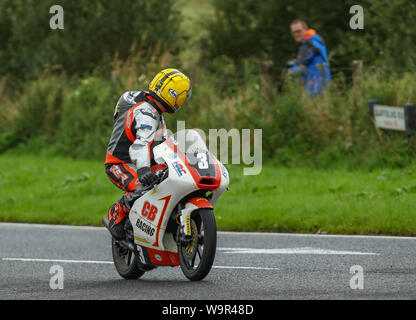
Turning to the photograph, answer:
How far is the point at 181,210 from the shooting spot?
27.9ft

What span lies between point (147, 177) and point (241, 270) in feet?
5.37

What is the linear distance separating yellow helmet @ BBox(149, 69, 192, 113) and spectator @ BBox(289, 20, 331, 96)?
8.94m

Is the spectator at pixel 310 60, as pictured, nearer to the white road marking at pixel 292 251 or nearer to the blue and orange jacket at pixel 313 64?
the blue and orange jacket at pixel 313 64

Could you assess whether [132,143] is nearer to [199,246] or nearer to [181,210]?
[181,210]

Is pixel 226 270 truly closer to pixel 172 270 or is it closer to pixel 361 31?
pixel 172 270

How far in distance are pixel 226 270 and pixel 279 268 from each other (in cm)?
50

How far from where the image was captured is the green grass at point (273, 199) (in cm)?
1295

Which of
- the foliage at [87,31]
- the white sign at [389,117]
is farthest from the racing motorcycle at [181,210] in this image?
the foliage at [87,31]

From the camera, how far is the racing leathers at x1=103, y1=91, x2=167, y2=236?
8.66 meters

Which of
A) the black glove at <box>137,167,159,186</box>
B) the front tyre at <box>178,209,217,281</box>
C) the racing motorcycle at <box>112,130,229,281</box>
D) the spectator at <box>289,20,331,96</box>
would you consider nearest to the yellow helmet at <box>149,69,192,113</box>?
the racing motorcycle at <box>112,130,229,281</box>

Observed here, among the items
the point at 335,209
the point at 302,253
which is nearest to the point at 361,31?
the point at 335,209

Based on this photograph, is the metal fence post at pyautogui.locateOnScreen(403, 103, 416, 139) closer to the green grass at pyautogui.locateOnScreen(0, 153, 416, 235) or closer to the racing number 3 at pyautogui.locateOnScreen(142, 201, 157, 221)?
the green grass at pyautogui.locateOnScreen(0, 153, 416, 235)

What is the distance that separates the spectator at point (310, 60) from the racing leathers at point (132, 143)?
8.99 meters

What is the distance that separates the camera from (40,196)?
1722 centimetres
